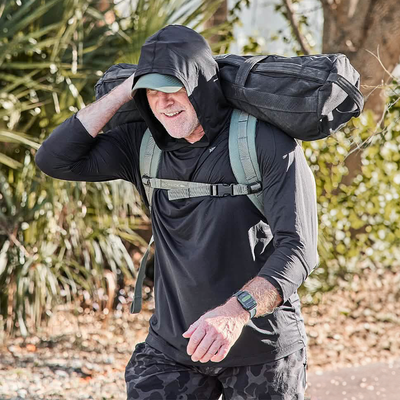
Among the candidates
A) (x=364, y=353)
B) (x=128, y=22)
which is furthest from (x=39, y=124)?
(x=364, y=353)

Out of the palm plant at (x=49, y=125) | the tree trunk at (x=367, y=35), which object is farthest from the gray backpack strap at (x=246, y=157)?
the tree trunk at (x=367, y=35)

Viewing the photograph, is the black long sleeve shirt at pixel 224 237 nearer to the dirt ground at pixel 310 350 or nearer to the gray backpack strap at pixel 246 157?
the gray backpack strap at pixel 246 157

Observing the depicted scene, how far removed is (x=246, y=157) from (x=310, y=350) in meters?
3.62

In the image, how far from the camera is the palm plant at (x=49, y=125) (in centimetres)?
547

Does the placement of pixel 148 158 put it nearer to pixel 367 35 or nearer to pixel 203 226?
pixel 203 226

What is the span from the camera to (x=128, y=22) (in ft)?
19.6

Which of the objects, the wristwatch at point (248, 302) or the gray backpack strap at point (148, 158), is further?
the gray backpack strap at point (148, 158)

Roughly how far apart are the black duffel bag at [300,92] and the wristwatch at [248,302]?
0.55 metres

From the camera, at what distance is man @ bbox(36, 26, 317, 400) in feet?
7.38

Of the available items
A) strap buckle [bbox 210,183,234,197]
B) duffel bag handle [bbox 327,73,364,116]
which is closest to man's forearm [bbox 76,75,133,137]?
strap buckle [bbox 210,183,234,197]

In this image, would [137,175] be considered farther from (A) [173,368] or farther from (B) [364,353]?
(B) [364,353]

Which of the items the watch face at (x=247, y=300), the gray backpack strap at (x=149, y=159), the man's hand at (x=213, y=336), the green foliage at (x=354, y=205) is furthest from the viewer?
the green foliage at (x=354, y=205)

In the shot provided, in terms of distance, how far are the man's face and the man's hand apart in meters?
0.65

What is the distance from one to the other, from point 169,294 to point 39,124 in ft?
11.5
